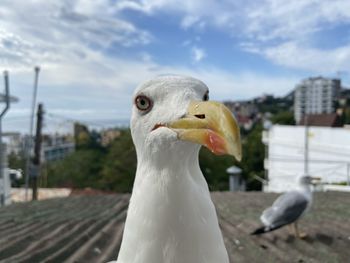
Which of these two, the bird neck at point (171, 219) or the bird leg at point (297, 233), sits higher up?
the bird neck at point (171, 219)

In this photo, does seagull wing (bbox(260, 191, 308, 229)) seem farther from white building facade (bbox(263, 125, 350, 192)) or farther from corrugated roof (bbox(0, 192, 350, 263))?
white building facade (bbox(263, 125, 350, 192))

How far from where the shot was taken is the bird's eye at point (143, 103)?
4.89ft

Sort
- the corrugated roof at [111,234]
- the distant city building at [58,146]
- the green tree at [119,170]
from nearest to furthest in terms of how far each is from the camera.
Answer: the corrugated roof at [111,234]
the green tree at [119,170]
the distant city building at [58,146]

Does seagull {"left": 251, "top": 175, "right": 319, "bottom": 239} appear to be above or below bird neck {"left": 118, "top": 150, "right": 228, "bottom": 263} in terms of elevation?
below

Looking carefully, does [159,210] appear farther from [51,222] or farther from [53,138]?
[53,138]

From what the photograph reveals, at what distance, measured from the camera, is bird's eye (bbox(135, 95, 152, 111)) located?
4.89 feet

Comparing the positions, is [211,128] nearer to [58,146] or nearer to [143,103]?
[143,103]

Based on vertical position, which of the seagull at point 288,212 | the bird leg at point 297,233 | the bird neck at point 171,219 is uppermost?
the bird neck at point 171,219

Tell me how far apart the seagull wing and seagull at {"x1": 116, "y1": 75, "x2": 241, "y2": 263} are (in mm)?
2746

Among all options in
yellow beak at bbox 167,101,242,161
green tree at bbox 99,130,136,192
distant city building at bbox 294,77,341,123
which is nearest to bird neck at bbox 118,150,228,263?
yellow beak at bbox 167,101,242,161

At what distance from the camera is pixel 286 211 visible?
14.0 ft

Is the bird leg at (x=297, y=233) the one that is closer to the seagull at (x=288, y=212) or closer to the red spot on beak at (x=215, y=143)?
the seagull at (x=288, y=212)

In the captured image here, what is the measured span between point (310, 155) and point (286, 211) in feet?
46.7

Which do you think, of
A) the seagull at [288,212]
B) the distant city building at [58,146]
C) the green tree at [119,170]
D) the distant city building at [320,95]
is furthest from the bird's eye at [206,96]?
the distant city building at [320,95]
